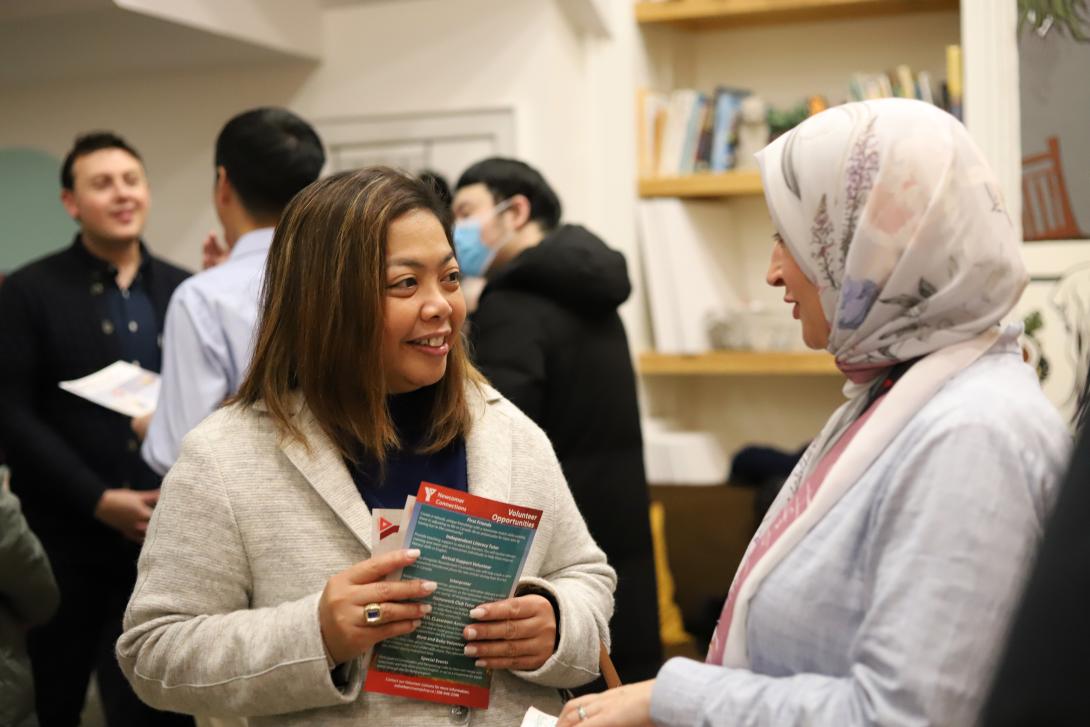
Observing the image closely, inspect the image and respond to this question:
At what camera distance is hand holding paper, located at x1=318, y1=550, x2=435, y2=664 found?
141 cm

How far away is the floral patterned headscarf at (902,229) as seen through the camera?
1.09 metres

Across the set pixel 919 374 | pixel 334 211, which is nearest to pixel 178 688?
pixel 334 211

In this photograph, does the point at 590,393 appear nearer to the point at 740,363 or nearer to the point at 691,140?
the point at 740,363

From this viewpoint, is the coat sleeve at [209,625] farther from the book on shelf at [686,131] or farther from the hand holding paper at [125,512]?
the book on shelf at [686,131]

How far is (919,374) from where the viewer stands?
1.12 metres

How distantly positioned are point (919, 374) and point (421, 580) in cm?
66

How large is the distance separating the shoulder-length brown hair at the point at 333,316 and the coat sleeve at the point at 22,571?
0.84 metres

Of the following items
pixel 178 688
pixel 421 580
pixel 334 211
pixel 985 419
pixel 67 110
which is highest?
pixel 67 110

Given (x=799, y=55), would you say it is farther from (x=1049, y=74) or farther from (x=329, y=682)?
(x=329, y=682)

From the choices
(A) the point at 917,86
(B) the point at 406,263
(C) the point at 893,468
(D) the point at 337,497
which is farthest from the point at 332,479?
(A) the point at 917,86

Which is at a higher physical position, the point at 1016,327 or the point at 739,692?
the point at 1016,327

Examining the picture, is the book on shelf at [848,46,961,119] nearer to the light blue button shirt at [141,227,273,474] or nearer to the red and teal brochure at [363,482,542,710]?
the light blue button shirt at [141,227,273,474]

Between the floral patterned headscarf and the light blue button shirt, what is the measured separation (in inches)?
51.7

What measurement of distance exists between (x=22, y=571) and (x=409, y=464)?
1.04 metres
